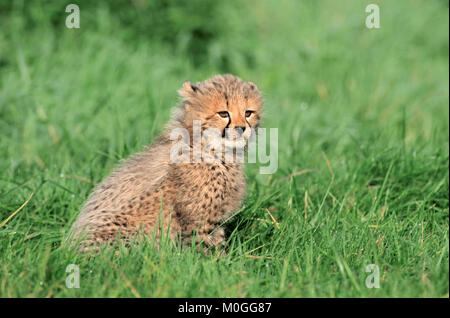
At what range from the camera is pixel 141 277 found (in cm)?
362

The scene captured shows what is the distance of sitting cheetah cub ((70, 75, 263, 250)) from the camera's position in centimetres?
408

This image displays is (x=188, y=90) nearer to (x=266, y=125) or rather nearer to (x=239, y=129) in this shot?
(x=239, y=129)

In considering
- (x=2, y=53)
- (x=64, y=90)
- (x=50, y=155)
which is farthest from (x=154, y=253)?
(x=2, y=53)

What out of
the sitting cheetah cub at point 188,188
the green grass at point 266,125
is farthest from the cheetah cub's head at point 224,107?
the green grass at point 266,125

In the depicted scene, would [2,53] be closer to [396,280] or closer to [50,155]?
[50,155]

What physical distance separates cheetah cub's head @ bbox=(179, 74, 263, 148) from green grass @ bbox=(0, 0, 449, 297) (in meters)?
0.73

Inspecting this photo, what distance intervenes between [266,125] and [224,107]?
2.74m

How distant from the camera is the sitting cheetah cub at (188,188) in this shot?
4078mm

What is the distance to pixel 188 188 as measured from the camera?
13.6ft

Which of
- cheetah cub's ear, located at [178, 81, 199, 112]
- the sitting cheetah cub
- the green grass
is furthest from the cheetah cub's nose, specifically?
the green grass

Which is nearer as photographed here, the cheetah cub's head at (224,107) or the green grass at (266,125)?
the green grass at (266,125)

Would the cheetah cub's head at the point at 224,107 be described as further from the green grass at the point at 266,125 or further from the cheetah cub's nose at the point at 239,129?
the green grass at the point at 266,125

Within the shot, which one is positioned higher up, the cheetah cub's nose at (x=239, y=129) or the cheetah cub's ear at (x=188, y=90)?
the cheetah cub's ear at (x=188, y=90)

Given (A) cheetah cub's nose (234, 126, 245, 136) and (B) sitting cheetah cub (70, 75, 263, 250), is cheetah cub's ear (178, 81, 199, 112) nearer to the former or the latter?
(B) sitting cheetah cub (70, 75, 263, 250)
